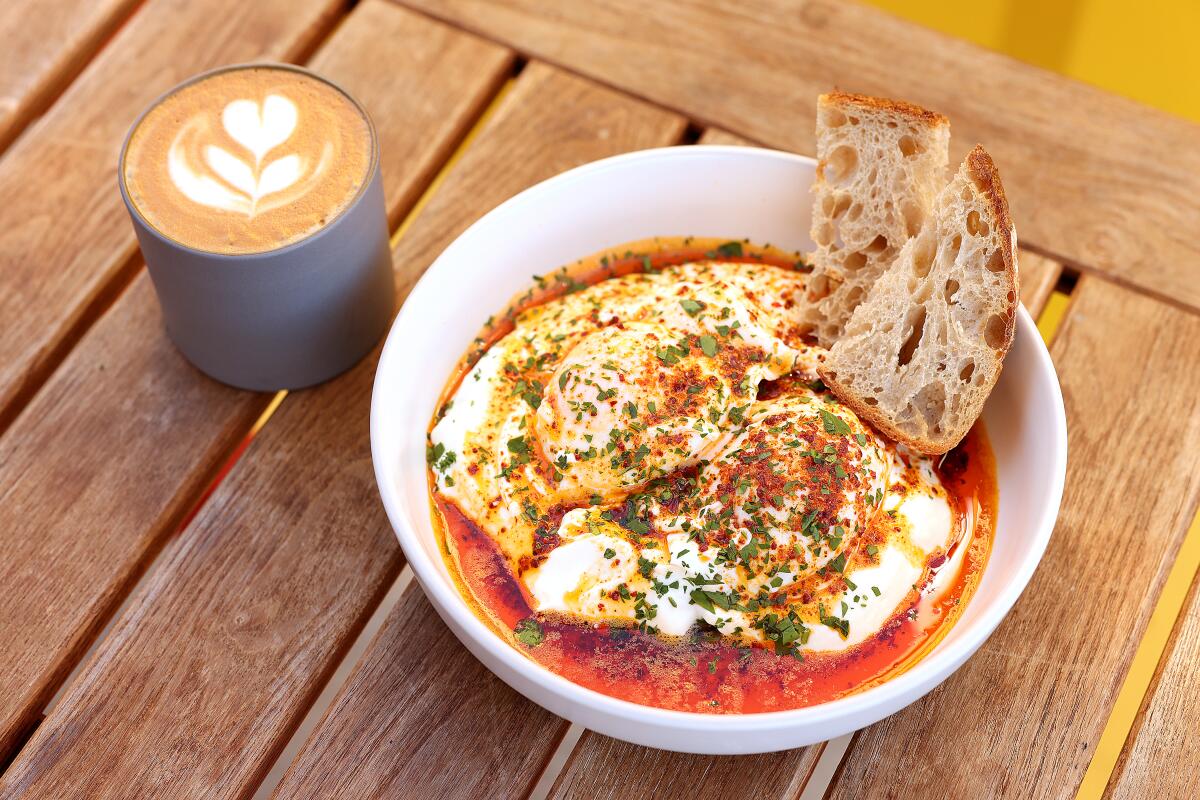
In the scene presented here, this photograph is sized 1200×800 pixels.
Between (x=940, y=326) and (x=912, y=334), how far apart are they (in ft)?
0.21

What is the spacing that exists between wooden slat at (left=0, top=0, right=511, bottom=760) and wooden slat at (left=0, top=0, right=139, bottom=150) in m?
0.47

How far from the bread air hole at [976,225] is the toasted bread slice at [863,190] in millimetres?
135

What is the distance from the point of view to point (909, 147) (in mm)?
1741

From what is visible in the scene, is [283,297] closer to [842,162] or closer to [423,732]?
[423,732]

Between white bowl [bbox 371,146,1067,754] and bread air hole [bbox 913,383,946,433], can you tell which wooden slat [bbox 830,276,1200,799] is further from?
bread air hole [bbox 913,383,946,433]

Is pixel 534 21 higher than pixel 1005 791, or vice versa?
pixel 534 21

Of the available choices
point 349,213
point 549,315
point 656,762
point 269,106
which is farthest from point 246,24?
point 656,762

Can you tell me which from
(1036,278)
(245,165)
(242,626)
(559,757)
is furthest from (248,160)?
(1036,278)

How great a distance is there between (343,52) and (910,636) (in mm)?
1502

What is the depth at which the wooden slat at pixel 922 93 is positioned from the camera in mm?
2047

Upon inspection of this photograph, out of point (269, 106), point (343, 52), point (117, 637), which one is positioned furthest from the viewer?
point (343, 52)

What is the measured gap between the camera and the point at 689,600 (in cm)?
155

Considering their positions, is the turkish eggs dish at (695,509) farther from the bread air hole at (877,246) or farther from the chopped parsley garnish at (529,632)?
the bread air hole at (877,246)

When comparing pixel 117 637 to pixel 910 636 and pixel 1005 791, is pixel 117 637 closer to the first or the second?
pixel 910 636
